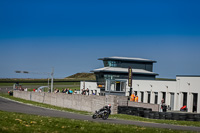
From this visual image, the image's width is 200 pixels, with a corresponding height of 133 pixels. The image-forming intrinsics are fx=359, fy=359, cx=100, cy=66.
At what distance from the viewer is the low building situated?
45062 mm

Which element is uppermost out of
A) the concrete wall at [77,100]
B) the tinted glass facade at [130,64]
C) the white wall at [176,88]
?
the tinted glass facade at [130,64]

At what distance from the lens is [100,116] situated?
27.1m

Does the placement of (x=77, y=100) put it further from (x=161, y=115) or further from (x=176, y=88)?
(x=161, y=115)

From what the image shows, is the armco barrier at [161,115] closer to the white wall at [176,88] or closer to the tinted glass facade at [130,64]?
the white wall at [176,88]

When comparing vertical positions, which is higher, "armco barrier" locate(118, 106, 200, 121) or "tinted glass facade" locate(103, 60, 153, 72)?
"tinted glass facade" locate(103, 60, 153, 72)

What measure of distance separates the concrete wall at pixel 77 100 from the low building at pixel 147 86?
940cm

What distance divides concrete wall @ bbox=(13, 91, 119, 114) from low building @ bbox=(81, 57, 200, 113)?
30.9 feet

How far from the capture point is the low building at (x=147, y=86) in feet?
148

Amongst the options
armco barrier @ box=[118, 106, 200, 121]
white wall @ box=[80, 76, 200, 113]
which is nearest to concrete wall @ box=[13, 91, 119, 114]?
armco barrier @ box=[118, 106, 200, 121]

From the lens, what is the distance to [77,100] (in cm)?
4625

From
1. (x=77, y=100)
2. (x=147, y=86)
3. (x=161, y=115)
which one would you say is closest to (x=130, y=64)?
(x=147, y=86)

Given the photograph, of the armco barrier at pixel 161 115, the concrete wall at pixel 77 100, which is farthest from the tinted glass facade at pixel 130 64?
the armco barrier at pixel 161 115

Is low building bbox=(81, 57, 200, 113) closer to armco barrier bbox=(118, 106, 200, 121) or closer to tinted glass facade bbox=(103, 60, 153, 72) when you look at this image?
tinted glass facade bbox=(103, 60, 153, 72)

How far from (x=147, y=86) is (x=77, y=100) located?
15.5m
